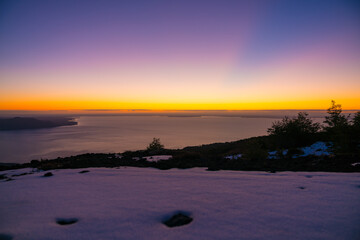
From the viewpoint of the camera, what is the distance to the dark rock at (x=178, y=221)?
243 cm

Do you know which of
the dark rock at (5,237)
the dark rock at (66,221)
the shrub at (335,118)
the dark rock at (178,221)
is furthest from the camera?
the shrub at (335,118)

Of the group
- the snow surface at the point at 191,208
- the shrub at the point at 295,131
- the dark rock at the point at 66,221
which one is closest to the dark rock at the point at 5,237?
the snow surface at the point at 191,208

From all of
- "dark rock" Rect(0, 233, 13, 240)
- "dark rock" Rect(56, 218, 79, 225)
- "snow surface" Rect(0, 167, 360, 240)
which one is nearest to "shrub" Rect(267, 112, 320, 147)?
"snow surface" Rect(0, 167, 360, 240)

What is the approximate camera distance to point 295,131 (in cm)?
1502

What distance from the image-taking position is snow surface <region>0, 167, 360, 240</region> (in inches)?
88.6

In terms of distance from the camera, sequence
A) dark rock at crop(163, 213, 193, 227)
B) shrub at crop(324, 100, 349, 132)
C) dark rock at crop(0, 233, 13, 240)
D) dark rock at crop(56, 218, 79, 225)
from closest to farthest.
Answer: dark rock at crop(0, 233, 13, 240) < dark rock at crop(163, 213, 193, 227) < dark rock at crop(56, 218, 79, 225) < shrub at crop(324, 100, 349, 132)

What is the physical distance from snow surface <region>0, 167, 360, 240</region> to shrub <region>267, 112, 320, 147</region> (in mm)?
11910

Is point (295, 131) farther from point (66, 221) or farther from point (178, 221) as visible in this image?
point (66, 221)

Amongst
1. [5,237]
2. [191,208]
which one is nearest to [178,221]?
[191,208]

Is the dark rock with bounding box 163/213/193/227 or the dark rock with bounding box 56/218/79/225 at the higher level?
the dark rock with bounding box 163/213/193/227

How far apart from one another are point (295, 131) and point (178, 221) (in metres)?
15.7

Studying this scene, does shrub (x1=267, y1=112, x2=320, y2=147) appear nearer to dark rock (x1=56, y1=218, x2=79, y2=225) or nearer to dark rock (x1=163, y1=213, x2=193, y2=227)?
dark rock (x1=163, y1=213, x2=193, y2=227)

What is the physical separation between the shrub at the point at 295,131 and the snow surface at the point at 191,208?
11910 millimetres

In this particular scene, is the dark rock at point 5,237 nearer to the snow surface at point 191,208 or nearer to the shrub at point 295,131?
the snow surface at point 191,208
